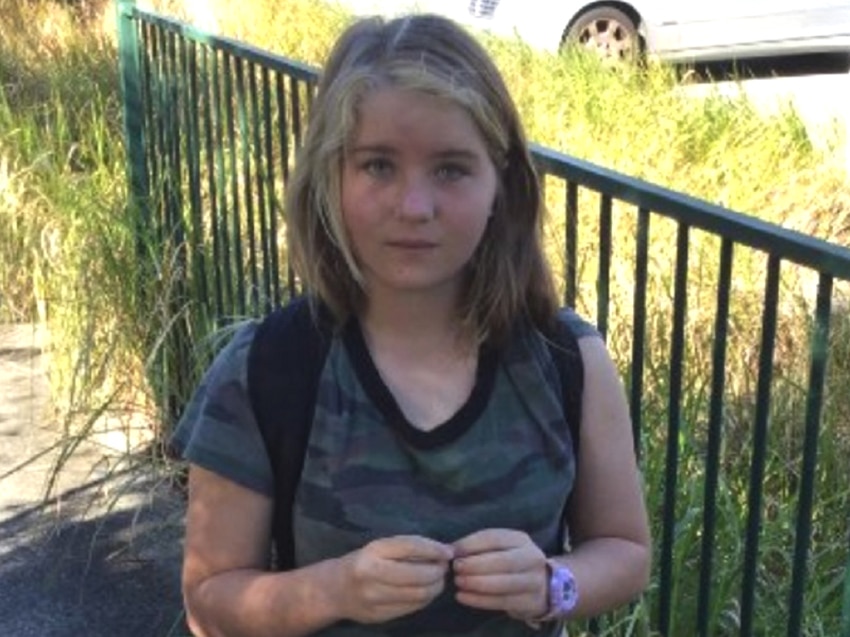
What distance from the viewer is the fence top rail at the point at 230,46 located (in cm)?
327

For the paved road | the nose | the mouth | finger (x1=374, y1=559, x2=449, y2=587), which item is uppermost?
the nose

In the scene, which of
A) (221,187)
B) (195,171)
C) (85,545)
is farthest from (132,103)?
(85,545)

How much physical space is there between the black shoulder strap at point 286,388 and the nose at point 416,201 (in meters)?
0.19

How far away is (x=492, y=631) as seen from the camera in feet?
5.67

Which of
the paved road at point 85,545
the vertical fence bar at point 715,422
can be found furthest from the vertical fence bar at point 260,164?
the vertical fence bar at point 715,422

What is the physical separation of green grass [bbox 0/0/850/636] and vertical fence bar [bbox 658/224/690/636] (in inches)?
3.4

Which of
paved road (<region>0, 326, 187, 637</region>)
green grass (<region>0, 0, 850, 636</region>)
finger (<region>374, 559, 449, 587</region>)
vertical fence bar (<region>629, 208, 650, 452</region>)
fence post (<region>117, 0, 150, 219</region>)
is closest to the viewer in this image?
finger (<region>374, 559, 449, 587</region>)

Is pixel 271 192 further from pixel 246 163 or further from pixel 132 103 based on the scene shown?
pixel 132 103

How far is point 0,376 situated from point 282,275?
153 centimetres

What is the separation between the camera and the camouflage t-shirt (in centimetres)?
171

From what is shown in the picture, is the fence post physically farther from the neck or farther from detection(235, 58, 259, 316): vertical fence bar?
the neck

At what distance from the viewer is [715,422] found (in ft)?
7.55

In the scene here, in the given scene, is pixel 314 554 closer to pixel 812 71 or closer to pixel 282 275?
pixel 282 275

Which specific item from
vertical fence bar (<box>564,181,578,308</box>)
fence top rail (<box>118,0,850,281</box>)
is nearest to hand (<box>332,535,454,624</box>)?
fence top rail (<box>118,0,850,281</box>)
